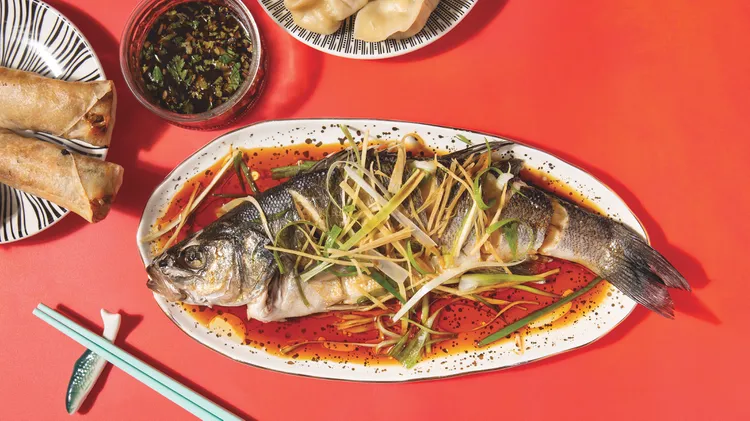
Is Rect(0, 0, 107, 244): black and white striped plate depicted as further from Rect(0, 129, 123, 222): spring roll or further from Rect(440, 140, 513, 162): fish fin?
Rect(440, 140, 513, 162): fish fin

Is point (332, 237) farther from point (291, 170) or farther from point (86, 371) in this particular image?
point (86, 371)

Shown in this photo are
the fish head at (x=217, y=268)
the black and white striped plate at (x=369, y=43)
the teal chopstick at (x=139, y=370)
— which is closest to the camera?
the fish head at (x=217, y=268)

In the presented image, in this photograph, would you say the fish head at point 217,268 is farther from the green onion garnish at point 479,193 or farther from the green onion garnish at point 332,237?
the green onion garnish at point 479,193

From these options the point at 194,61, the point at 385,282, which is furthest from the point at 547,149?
the point at 194,61

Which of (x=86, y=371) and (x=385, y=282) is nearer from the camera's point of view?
(x=385, y=282)

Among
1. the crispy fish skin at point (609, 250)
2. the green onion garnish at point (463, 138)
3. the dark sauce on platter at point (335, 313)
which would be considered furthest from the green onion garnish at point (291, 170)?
the crispy fish skin at point (609, 250)

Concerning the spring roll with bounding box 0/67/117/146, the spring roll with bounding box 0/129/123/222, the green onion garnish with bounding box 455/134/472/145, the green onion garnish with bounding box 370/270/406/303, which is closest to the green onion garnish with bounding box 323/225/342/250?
the green onion garnish with bounding box 370/270/406/303

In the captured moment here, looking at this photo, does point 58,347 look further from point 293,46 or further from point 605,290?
point 605,290
